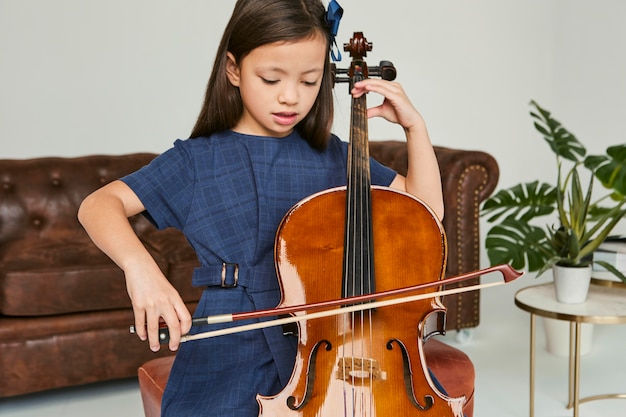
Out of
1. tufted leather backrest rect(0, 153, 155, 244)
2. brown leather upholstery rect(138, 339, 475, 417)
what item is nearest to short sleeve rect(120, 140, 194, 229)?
brown leather upholstery rect(138, 339, 475, 417)

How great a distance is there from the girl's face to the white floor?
130 centimetres

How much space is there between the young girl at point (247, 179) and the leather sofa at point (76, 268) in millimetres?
1166

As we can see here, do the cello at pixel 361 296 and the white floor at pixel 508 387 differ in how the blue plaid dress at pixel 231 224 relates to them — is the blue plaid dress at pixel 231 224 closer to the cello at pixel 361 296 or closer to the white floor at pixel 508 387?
the cello at pixel 361 296

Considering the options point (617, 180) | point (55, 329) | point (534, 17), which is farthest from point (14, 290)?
point (534, 17)

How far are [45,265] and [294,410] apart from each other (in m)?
1.65

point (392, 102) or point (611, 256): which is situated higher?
A: point (392, 102)

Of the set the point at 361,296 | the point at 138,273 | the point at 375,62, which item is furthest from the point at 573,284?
the point at 375,62

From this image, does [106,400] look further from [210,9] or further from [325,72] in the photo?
[210,9]

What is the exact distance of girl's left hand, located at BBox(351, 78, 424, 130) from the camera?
4.23 ft

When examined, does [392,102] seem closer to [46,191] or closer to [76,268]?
[76,268]

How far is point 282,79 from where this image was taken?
47.3 inches

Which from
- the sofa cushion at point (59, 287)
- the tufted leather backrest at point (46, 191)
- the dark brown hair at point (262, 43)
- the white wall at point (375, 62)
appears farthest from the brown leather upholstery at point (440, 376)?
the white wall at point (375, 62)

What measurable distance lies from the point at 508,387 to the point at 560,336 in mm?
418

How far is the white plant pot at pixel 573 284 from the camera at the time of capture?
2.05m
